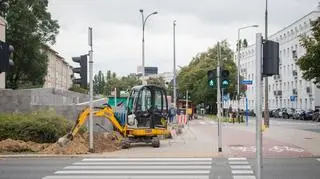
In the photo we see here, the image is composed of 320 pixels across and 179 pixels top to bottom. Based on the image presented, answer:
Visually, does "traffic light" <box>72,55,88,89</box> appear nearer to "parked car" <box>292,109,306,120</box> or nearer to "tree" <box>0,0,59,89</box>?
"tree" <box>0,0,59,89</box>

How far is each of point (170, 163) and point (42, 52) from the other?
48.8 meters

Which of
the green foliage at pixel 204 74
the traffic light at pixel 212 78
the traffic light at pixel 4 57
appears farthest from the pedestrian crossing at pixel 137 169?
the green foliage at pixel 204 74

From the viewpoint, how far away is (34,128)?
22.8 m

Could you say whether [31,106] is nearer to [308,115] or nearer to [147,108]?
[147,108]

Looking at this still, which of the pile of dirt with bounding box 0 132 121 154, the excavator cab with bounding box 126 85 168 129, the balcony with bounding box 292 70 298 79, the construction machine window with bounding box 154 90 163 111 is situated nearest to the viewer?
the pile of dirt with bounding box 0 132 121 154

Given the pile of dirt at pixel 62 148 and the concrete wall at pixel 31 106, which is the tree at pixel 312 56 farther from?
the pile of dirt at pixel 62 148

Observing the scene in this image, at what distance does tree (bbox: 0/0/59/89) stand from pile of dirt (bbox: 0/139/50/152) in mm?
37250

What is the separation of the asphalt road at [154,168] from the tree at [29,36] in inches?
1637

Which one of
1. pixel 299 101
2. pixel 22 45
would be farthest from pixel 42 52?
pixel 299 101

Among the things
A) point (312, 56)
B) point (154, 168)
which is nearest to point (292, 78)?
point (312, 56)

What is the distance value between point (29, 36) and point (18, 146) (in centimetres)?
4026

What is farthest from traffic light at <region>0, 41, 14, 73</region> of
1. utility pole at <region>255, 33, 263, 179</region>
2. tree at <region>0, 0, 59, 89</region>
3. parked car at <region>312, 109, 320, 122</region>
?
parked car at <region>312, 109, 320, 122</region>

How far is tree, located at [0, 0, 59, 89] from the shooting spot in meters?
59.7

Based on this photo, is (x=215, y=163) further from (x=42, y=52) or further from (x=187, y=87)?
(x=187, y=87)
